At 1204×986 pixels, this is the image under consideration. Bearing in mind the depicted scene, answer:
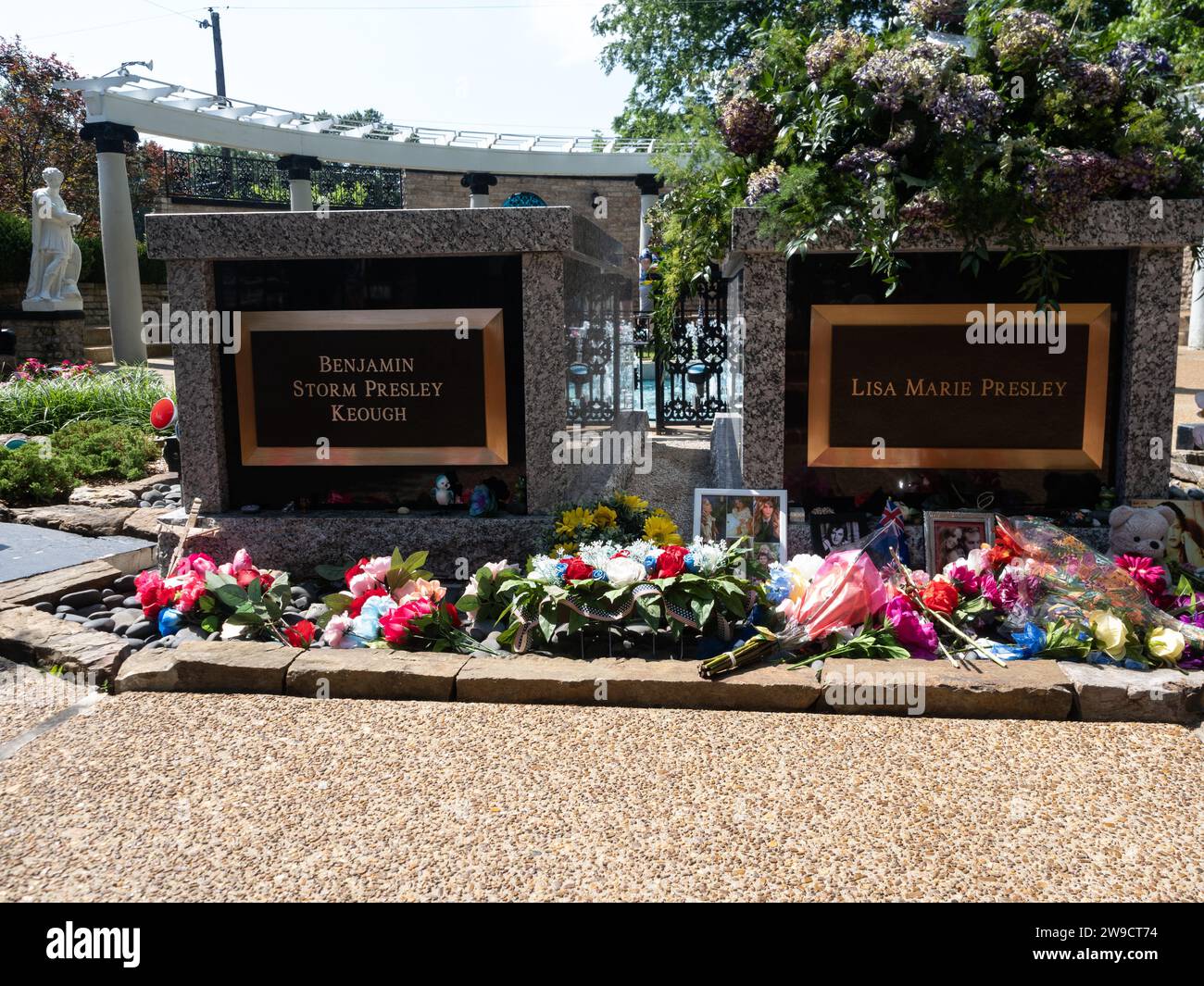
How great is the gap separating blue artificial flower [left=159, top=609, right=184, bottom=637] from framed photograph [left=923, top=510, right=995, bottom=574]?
11.7 ft

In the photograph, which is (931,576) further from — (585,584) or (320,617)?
(320,617)

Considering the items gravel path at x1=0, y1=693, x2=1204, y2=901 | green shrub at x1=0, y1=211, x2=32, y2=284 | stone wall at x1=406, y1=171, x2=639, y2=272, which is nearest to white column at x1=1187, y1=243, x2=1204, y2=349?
gravel path at x1=0, y1=693, x2=1204, y2=901

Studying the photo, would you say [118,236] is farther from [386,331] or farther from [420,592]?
[420,592]

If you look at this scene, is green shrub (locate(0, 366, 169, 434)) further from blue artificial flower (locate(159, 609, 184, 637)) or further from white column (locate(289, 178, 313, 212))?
white column (locate(289, 178, 313, 212))

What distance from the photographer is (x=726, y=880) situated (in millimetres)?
2457

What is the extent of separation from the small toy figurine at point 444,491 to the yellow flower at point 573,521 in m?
0.66

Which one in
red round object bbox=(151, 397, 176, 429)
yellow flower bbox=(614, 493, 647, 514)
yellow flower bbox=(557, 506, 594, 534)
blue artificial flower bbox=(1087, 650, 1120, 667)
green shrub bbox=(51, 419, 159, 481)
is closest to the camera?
blue artificial flower bbox=(1087, 650, 1120, 667)

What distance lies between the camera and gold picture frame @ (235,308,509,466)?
507 centimetres

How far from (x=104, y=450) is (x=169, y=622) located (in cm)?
462

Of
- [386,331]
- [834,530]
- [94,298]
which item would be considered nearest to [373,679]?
[386,331]
